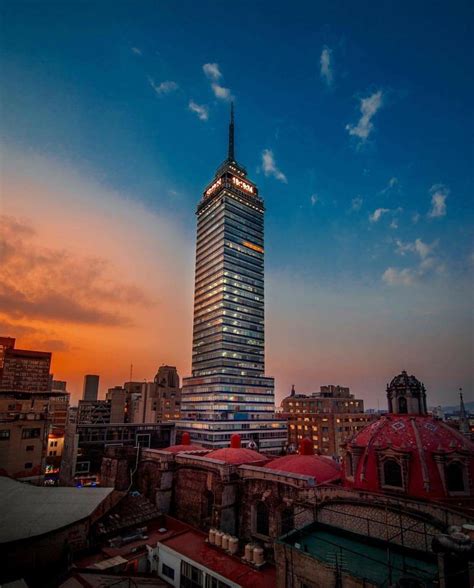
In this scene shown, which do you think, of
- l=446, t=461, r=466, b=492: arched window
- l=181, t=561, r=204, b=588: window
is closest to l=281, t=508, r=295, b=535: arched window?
l=181, t=561, r=204, b=588: window

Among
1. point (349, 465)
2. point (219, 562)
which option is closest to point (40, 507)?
point (219, 562)

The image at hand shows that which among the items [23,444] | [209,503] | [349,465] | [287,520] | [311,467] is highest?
[349,465]

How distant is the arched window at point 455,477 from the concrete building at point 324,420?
291 ft

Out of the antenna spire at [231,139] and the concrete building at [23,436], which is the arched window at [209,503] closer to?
the concrete building at [23,436]

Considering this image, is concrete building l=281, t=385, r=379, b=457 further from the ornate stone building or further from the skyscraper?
the ornate stone building

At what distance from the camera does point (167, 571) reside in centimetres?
2842

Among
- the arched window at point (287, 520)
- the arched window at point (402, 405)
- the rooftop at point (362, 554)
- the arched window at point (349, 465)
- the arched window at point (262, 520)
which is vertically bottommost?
the arched window at point (262, 520)

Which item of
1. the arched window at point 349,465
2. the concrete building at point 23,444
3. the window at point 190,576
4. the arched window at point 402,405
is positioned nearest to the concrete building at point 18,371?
the concrete building at point 23,444

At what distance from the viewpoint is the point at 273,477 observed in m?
32.1

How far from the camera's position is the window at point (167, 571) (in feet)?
91.6

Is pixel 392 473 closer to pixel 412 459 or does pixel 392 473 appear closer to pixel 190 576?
pixel 412 459

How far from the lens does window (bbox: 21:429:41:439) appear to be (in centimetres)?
5410

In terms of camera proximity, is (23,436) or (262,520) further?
(23,436)

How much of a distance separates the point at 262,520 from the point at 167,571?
31.0ft
